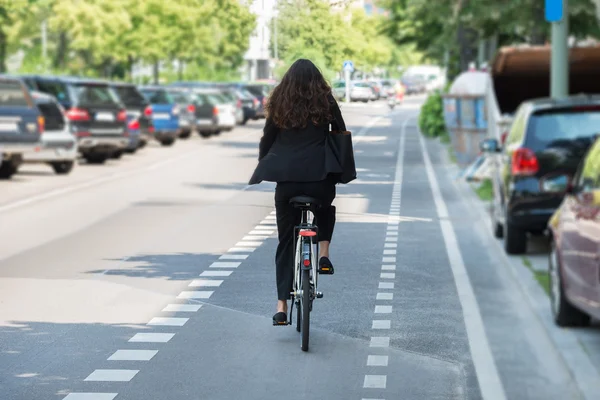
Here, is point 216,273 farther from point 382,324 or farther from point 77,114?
point 77,114

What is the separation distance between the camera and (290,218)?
10.0m

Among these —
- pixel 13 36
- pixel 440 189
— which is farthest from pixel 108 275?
pixel 13 36

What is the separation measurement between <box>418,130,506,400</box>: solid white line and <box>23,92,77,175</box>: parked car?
11317 millimetres

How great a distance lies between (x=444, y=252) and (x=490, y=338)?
5.74 m

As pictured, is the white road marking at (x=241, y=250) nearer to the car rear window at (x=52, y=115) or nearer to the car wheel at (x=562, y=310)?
the car wheel at (x=562, y=310)

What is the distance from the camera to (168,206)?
73.6 ft

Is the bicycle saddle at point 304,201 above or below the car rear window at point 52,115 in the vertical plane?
above

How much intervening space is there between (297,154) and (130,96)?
94.0 feet

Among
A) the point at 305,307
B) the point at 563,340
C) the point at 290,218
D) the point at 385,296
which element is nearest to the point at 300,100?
the point at 290,218

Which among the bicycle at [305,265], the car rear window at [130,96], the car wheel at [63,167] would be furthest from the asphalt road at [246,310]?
the car rear window at [130,96]

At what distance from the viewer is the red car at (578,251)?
9.20 meters

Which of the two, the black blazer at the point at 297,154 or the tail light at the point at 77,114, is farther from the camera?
the tail light at the point at 77,114

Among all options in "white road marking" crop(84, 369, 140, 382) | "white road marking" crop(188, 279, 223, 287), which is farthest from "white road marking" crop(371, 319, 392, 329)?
"white road marking" crop(188, 279, 223, 287)

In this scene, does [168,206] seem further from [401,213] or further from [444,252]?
[444,252]
